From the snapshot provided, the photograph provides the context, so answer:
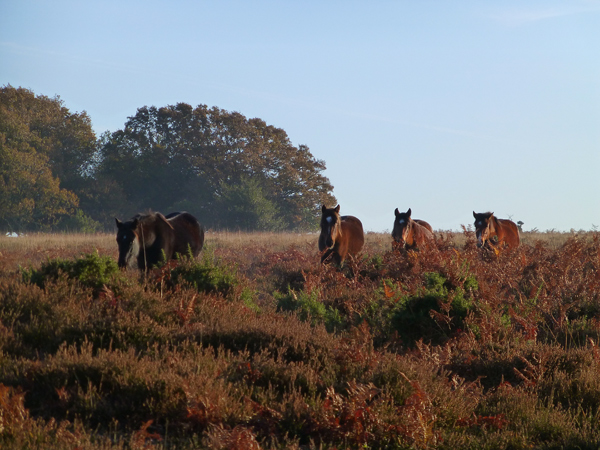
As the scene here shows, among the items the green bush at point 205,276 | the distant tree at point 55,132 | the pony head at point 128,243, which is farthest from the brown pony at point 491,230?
the distant tree at point 55,132

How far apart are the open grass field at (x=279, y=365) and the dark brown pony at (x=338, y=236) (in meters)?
3.65

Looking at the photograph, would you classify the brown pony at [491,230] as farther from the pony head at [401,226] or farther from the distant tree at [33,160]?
the distant tree at [33,160]

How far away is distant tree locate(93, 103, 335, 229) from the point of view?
46094mm

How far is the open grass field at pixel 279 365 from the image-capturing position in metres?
4.68

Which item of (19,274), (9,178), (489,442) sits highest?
(9,178)

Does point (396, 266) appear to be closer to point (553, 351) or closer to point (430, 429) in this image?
point (553, 351)

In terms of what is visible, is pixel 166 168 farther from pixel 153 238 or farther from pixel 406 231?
pixel 153 238

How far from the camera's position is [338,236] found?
14.4 m

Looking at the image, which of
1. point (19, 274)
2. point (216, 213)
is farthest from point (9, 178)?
point (19, 274)

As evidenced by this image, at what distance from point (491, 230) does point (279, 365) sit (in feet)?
42.1

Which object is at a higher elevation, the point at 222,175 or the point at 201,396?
the point at 222,175

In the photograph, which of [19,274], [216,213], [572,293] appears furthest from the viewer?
[216,213]

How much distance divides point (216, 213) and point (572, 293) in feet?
129

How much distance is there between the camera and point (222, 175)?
158 feet
